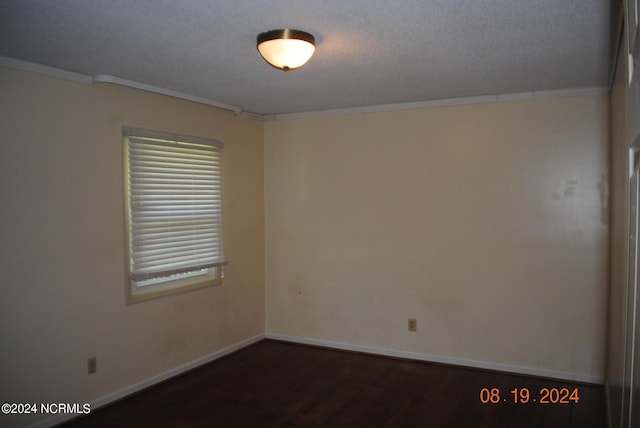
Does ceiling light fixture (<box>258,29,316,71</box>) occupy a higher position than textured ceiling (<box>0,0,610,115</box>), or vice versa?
textured ceiling (<box>0,0,610,115</box>)

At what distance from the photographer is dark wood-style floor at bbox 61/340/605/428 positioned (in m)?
3.21

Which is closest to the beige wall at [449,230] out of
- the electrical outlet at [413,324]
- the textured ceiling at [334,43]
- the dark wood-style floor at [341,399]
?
the electrical outlet at [413,324]

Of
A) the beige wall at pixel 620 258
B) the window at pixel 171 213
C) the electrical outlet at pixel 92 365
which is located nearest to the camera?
the beige wall at pixel 620 258

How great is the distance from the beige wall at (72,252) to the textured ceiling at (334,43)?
0.28 meters

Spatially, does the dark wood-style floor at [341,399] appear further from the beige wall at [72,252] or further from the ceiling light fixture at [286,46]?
the ceiling light fixture at [286,46]

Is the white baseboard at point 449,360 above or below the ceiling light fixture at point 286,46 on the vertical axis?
below

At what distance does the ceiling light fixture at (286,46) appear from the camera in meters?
2.46

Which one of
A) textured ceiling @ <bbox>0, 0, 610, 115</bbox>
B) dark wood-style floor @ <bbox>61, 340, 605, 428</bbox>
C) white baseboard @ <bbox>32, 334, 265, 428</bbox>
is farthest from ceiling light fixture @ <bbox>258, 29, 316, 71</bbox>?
white baseboard @ <bbox>32, 334, 265, 428</bbox>

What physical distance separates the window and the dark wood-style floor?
2.73 ft

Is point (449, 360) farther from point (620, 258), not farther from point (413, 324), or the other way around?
point (620, 258)

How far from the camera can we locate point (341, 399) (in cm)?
357

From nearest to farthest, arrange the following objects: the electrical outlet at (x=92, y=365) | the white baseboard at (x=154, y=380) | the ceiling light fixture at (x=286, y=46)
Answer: the ceiling light fixture at (x=286, y=46)
the white baseboard at (x=154, y=380)
the electrical outlet at (x=92, y=365)

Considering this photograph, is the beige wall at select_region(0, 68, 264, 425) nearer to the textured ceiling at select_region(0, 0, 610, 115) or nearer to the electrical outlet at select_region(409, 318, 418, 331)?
Result: the textured ceiling at select_region(0, 0, 610, 115)

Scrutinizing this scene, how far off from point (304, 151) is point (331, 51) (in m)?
2.10
